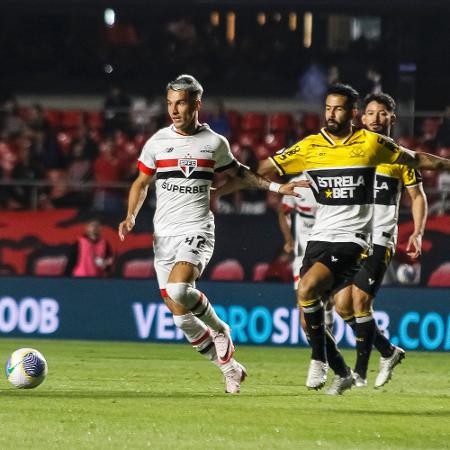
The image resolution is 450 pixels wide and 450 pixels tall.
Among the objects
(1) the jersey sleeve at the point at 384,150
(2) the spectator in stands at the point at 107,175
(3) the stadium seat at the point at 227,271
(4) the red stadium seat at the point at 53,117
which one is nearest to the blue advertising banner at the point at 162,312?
(3) the stadium seat at the point at 227,271

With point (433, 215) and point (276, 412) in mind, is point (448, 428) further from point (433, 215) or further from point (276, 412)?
point (433, 215)

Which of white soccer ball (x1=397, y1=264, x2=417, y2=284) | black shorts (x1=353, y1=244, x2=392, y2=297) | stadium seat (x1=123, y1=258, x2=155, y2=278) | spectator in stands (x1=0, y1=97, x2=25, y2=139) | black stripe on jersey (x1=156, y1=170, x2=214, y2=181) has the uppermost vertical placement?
black stripe on jersey (x1=156, y1=170, x2=214, y2=181)

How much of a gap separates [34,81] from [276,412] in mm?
18895

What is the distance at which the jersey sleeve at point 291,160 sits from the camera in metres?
10.1

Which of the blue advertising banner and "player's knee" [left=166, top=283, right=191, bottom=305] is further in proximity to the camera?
the blue advertising banner

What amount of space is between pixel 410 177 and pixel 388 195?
0.23m

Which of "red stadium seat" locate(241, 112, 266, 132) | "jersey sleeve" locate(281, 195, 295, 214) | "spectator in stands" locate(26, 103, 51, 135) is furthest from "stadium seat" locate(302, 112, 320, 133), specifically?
"jersey sleeve" locate(281, 195, 295, 214)

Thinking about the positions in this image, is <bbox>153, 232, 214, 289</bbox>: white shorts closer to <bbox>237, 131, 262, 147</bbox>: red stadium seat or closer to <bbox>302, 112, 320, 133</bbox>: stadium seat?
<bbox>237, 131, 262, 147</bbox>: red stadium seat

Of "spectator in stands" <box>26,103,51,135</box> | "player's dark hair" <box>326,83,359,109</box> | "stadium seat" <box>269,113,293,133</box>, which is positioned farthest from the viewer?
"stadium seat" <box>269,113,293,133</box>

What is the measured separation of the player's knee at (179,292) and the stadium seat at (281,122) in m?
12.7

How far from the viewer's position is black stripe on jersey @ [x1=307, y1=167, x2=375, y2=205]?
392 inches

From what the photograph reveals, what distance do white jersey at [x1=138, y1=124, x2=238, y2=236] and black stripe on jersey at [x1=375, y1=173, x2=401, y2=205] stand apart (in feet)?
4.99

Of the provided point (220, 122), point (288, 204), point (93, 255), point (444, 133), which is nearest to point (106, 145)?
point (220, 122)

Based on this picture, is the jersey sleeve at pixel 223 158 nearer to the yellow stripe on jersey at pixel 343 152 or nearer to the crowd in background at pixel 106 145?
the yellow stripe on jersey at pixel 343 152
